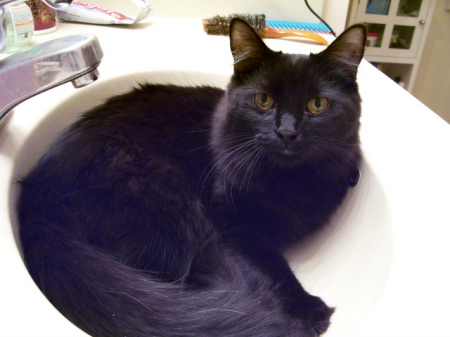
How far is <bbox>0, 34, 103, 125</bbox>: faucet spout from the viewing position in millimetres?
561

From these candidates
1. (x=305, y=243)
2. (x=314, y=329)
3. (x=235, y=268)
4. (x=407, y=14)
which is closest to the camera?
(x=314, y=329)

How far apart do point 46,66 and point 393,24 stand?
4.99 feet

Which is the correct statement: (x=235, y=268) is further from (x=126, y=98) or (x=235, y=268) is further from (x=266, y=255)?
(x=126, y=98)

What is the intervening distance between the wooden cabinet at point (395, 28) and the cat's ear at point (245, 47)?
95 cm

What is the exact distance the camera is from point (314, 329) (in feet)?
2.01

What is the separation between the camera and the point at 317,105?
0.75m

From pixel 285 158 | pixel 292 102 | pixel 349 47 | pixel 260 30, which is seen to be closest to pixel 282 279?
pixel 285 158

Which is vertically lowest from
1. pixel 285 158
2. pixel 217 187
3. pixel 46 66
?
pixel 217 187

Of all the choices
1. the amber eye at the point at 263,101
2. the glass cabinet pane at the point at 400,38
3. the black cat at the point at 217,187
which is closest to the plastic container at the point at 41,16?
the black cat at the point at 217,187

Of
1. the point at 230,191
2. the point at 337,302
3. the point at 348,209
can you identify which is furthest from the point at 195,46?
the point at 337,302

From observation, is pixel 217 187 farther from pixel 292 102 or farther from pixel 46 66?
pixel 46 66

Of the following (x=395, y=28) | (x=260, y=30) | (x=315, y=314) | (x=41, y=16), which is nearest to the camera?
(x=315, y=314)

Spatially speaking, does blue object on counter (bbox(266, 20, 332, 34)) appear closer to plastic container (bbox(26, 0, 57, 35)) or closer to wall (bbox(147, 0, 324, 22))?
wall (bbox(147, 0, 324, 22))

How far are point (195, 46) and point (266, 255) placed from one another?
78 centimetres
